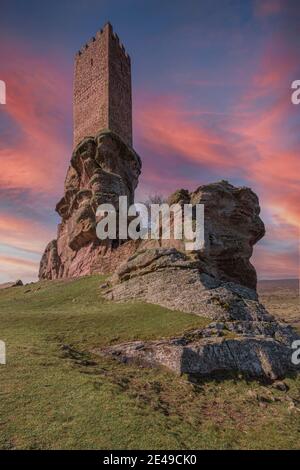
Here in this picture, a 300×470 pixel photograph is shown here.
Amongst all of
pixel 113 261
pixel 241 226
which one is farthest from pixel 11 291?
pixel 241 226

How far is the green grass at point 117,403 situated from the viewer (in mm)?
9359

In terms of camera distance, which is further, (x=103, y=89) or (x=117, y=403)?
(x=103, y=89)

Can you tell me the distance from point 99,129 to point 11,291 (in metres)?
31.9

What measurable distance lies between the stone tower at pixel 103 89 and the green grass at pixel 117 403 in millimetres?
46314

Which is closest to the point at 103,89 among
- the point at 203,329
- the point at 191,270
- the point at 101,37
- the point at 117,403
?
the point at 101,37

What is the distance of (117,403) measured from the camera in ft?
36.4

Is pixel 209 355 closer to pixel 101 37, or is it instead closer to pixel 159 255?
pixel 159 255

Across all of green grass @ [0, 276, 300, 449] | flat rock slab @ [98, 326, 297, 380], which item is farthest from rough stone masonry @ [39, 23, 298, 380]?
green grass @ [0, 276, 300, 449]

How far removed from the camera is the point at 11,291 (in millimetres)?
42875

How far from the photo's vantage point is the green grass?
9.36 meters

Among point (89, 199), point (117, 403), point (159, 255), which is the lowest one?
point (117, 403)

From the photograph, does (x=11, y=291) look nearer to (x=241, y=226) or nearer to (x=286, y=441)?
(x=241, y=226)

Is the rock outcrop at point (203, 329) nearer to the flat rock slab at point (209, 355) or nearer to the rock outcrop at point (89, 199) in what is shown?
the flat rock slab at point (209, 355)

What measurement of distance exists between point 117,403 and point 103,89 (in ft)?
188
